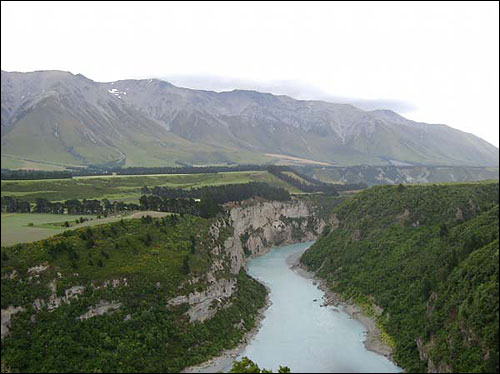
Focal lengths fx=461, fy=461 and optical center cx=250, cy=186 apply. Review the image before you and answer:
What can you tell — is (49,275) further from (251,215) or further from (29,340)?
(251,215)

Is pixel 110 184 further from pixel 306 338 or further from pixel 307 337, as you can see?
pixel 306 338

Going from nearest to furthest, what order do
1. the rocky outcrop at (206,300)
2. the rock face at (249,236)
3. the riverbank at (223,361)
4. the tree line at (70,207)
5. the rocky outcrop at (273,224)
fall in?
the riverbank at (223,361)
the rocky outcrop at (206,300)
the rock face at (249,236)
the tree line at (70,207)
the rocky outcrop at (273,224)

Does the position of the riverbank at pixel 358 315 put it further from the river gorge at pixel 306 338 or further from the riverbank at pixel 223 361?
the riverbank at pixel 223 361

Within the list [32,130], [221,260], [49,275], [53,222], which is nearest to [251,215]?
[221,260]

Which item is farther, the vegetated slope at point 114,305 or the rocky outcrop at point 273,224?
the rocky outcrop at point 273,224

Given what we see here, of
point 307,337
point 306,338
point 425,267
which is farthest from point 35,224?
point 425,267

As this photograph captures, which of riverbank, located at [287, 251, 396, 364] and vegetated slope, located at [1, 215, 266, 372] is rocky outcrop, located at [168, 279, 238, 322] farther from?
riverbank, located at [287, 251, 396, 364]

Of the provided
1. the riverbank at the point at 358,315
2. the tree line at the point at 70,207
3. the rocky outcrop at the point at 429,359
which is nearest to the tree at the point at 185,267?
the tree line at the point at 70,207

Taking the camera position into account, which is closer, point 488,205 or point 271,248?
point 488,205
